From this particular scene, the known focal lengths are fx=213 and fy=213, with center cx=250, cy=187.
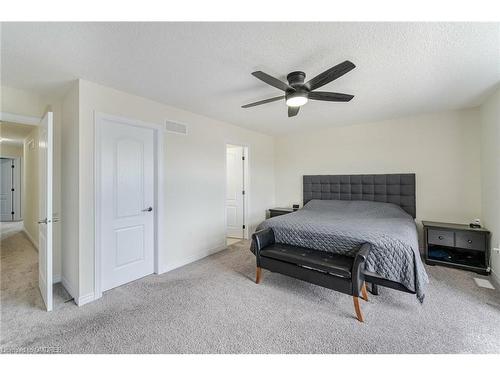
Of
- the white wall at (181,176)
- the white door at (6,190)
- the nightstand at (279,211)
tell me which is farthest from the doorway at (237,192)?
the white door at (6,190)

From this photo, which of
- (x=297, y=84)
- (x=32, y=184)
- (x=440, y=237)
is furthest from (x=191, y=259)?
(x=32, y=184)

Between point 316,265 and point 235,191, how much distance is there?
297cm

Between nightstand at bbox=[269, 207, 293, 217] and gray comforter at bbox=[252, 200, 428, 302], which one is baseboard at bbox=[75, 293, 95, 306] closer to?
gray comforter at bbox=[252, 200, 428, 302]

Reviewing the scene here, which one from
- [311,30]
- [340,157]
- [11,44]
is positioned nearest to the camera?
[311,30]

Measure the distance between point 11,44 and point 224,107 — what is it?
2170 millimetres

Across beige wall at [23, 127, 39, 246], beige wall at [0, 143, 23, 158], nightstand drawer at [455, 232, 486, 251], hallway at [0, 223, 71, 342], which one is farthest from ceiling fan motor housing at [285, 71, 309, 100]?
beige wall at [0, 143, 23, 158]

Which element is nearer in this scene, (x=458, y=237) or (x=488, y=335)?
(x=488, y=335)

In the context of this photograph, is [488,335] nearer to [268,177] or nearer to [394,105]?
[394,105]

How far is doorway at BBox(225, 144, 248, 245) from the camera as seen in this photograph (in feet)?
15.6

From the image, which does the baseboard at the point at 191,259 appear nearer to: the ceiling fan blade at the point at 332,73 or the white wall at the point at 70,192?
the white wall at the point at 70,192

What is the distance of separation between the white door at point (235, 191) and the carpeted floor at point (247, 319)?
2104mm

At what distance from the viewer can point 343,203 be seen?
4.06 meters

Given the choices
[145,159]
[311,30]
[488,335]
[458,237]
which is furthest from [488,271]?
[145,159]

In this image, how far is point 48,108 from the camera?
2.67m
